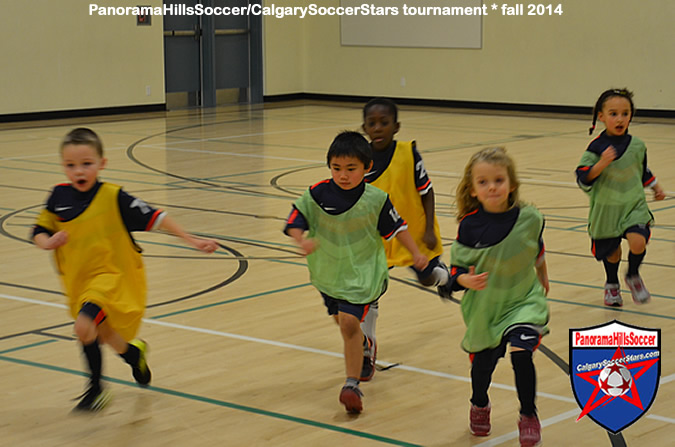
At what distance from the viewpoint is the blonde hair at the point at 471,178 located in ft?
11.4

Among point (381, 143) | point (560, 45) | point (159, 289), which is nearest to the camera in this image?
point (381, 143)

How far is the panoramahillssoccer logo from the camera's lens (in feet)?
9.63

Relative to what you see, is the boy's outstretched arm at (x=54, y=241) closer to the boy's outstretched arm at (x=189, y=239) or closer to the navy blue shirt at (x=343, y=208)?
the boy's outstretched arm at (x=189, y=239)

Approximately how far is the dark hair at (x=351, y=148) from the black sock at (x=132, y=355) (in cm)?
106

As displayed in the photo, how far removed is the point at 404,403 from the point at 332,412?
28 centimetres

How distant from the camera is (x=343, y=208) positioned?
387 centimetres

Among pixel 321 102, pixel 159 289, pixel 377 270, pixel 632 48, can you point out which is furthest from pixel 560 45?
pixel 377 270

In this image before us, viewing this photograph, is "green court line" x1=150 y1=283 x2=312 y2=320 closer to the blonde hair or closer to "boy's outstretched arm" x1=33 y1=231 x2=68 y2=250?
"boy's outstretched arm" x1=33 y1=231 x2=68 y2=250

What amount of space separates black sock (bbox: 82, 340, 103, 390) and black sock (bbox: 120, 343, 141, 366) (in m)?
0.19

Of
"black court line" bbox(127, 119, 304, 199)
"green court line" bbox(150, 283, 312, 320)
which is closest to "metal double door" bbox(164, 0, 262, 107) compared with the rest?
"black court line" bbox(127, 119, 304, 199)

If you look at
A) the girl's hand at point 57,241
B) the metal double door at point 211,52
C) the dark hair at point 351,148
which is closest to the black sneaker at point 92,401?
the girl's hand at point 57,241

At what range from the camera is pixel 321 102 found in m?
20.3

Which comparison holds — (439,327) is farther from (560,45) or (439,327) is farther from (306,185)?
(560,45)

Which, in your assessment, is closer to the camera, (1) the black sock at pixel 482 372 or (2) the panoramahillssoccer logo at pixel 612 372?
(2) the panoramahillssoccer logo at pixel 612 372
